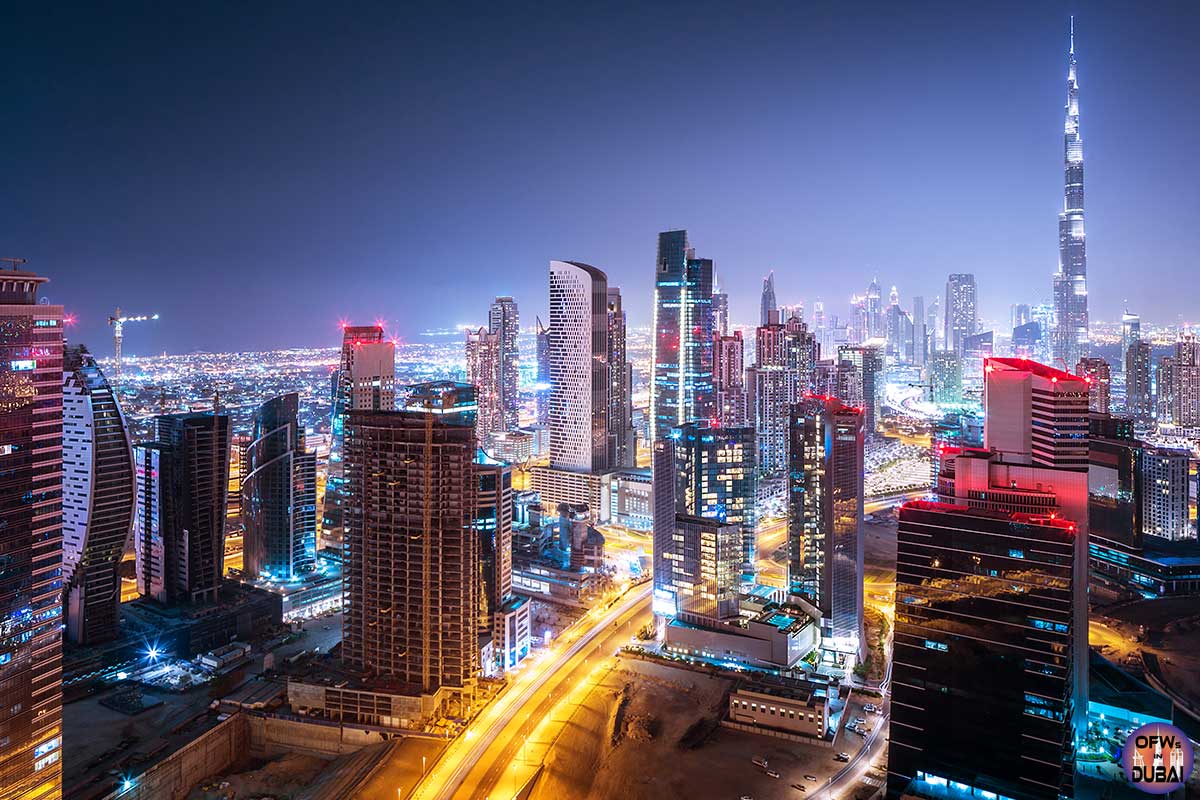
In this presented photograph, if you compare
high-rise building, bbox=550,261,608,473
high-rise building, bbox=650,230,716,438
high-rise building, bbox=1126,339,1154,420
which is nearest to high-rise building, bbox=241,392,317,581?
high-rise building, bbox=550,261,608,473

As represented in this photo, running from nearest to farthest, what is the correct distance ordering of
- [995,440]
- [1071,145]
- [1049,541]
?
[1049,541], [995,440], [1071,145]

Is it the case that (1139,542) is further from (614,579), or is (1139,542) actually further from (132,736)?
(132,736)

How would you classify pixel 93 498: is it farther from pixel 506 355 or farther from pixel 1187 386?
pixel 1187 386

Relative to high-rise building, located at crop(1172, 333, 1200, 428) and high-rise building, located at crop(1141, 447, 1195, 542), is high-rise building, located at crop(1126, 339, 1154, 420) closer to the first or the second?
high-rise building, located at crop(1172, 333, 1200, 428)

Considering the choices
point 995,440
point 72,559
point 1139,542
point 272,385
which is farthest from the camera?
point 272,385

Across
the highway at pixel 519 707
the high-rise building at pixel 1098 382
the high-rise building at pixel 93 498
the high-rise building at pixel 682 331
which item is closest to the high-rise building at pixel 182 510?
the high-rise building at pixel 93 498

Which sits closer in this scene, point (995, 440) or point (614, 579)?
point (995, 440)

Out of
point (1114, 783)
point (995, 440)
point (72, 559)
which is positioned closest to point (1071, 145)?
point (995, 440)

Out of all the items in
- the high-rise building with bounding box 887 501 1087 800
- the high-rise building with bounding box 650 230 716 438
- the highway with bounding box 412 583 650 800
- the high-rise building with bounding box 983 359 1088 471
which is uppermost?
the high-rise building with bounding box 650 230 716 438
